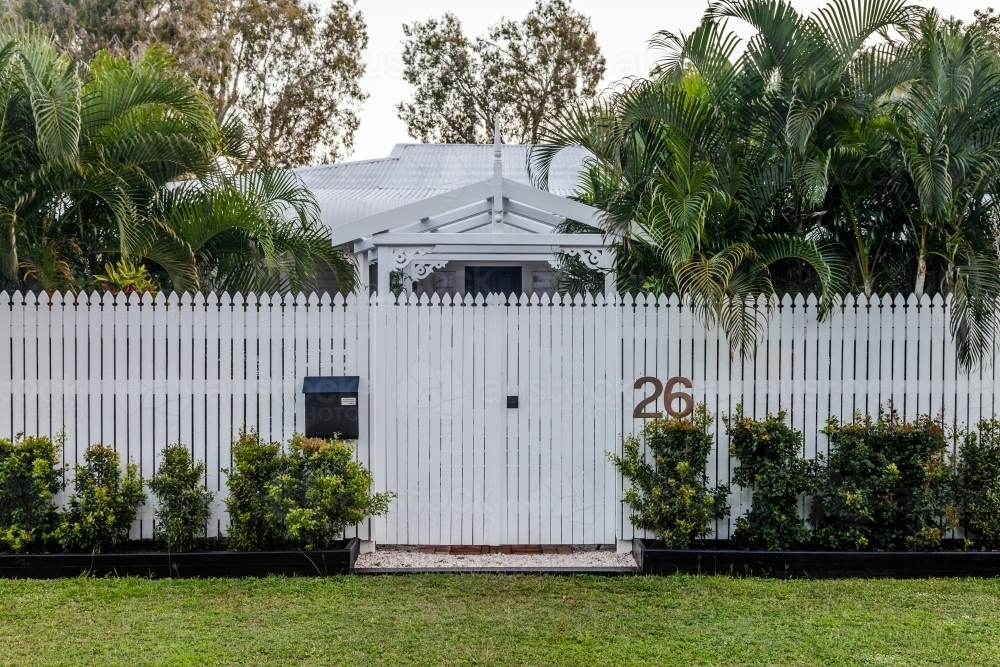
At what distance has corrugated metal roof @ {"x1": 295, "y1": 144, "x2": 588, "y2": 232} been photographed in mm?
13258

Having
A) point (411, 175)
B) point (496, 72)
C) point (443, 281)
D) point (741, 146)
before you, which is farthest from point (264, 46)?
point (741, 146)

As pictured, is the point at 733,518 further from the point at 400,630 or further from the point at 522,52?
the point at 522,52

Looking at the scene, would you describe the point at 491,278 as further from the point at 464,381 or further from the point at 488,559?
the point at 488,559

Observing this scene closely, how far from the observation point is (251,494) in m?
6.13

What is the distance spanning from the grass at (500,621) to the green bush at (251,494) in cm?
34

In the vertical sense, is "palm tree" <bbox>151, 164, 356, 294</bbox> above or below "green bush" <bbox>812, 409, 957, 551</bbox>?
Result: above

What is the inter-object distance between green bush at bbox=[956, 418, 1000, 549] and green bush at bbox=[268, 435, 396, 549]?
13.6 feet

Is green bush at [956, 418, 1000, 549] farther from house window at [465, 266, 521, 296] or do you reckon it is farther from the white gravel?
house window at [465, 266, 521, 296]

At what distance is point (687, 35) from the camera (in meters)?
7.04

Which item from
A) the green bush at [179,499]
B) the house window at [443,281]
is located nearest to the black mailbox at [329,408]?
the green bush at [179,499]

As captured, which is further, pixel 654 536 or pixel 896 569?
pixel 654 536

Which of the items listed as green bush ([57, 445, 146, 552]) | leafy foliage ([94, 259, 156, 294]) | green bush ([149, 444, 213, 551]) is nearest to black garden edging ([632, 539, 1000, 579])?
green bush ([149, 444, 213, 551])

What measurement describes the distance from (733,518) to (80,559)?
4575 millimetres

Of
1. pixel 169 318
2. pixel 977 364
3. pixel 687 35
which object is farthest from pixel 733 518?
pixel 169 318
